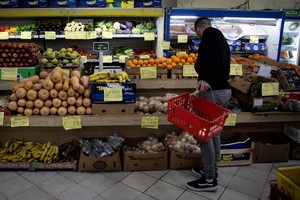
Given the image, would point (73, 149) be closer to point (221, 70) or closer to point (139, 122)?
point (139, 122)

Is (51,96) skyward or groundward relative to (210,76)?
groundward

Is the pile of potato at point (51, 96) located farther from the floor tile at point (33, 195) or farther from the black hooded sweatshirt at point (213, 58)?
the black hooded sweatshirt at point (213, 58)

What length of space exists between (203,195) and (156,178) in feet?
1.84

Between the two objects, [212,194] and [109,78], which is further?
[109,78]

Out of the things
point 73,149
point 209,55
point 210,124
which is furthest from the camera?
point 73,149

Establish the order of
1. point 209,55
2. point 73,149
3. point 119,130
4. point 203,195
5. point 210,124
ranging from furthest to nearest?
1. point 119,130
2. point 73,149
3. point 203,195
4. point 209,55
5. point 210,124

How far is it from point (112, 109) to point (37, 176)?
111 centimetres

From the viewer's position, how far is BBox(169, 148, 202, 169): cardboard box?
10.6ft

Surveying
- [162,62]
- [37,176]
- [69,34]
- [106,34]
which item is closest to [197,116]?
[162,62]

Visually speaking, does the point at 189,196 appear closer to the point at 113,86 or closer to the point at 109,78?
the point at 113,86

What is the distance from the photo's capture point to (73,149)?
3.27 meters

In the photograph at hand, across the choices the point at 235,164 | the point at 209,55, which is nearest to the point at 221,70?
the point at 209,55

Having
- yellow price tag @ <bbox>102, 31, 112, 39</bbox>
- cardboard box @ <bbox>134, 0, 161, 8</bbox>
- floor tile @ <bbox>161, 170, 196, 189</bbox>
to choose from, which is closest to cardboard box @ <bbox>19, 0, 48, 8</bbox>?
yellow price tag @ <bbox>102, 31, 112, 39</bbox>

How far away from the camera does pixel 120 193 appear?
2.81m
